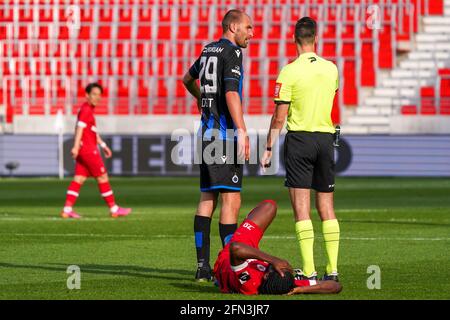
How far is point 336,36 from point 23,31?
9.79 m

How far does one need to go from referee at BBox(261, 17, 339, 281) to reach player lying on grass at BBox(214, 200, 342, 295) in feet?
1.75

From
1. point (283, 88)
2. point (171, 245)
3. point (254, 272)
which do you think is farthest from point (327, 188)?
point (171, 245)

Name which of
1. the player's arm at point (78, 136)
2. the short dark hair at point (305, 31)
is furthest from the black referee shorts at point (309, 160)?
the player's arm at point (78, 136)

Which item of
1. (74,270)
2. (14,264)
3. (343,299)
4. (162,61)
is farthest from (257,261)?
(162,61)

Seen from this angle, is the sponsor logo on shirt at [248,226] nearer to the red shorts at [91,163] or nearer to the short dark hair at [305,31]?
the short dark hair at [305,31]

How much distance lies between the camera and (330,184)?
9188mm

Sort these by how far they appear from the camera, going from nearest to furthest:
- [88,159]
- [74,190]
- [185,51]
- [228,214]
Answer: [228,214]
[74,190]
[88,159]
[185,51]

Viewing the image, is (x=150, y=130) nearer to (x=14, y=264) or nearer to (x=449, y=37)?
(x=449, y=37)

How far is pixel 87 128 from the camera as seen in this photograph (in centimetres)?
1797

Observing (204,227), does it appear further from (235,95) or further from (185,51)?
(185,51)

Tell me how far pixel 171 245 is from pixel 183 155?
18.3 meters

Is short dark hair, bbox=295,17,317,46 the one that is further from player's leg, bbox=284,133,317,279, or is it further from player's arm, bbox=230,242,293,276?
player's arm, bbox=230,242,293,276

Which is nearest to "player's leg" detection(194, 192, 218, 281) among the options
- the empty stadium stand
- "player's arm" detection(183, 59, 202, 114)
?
"player's arm" detection(183, 59, 202, 114)

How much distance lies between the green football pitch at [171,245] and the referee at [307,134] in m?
0.49
